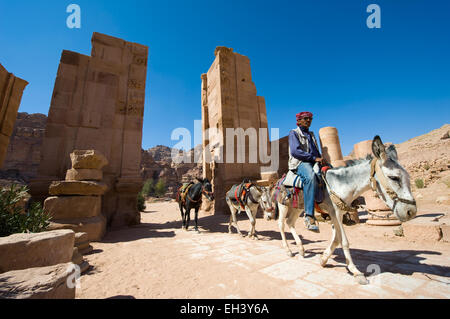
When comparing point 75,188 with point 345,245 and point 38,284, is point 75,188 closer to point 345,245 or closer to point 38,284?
point 38,284

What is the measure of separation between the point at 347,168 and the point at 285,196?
1357mm

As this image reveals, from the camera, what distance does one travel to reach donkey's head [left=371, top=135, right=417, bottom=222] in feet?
7.71

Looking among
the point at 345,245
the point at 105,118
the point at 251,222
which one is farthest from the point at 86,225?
the point at 345,245

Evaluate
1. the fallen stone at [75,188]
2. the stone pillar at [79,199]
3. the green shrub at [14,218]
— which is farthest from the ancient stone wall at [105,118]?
the green shrub at [14,218]

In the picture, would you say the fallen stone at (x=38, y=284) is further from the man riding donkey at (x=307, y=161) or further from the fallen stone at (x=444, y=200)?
the fallen stone at (x=444, y=200)

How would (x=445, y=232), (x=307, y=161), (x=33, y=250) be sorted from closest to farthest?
(x=33, y=250) → (x=307, y=161) → (x=445, y=232)

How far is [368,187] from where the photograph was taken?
283 centimetres

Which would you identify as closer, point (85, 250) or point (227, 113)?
point (85, 250)

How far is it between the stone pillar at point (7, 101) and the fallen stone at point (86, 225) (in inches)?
94.1

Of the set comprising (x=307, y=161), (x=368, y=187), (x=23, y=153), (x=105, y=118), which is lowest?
(x=368, y=187)

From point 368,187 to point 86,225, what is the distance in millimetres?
6832

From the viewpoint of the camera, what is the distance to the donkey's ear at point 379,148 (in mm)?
2533

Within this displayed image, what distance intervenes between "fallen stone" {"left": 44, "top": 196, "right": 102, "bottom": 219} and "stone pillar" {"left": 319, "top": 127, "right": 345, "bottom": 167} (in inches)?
463

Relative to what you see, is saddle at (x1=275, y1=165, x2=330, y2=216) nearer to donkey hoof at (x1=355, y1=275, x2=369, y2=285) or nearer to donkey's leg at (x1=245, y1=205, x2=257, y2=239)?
donkey hoof at (x1=355, y1=275, x2=369, y2=285)
